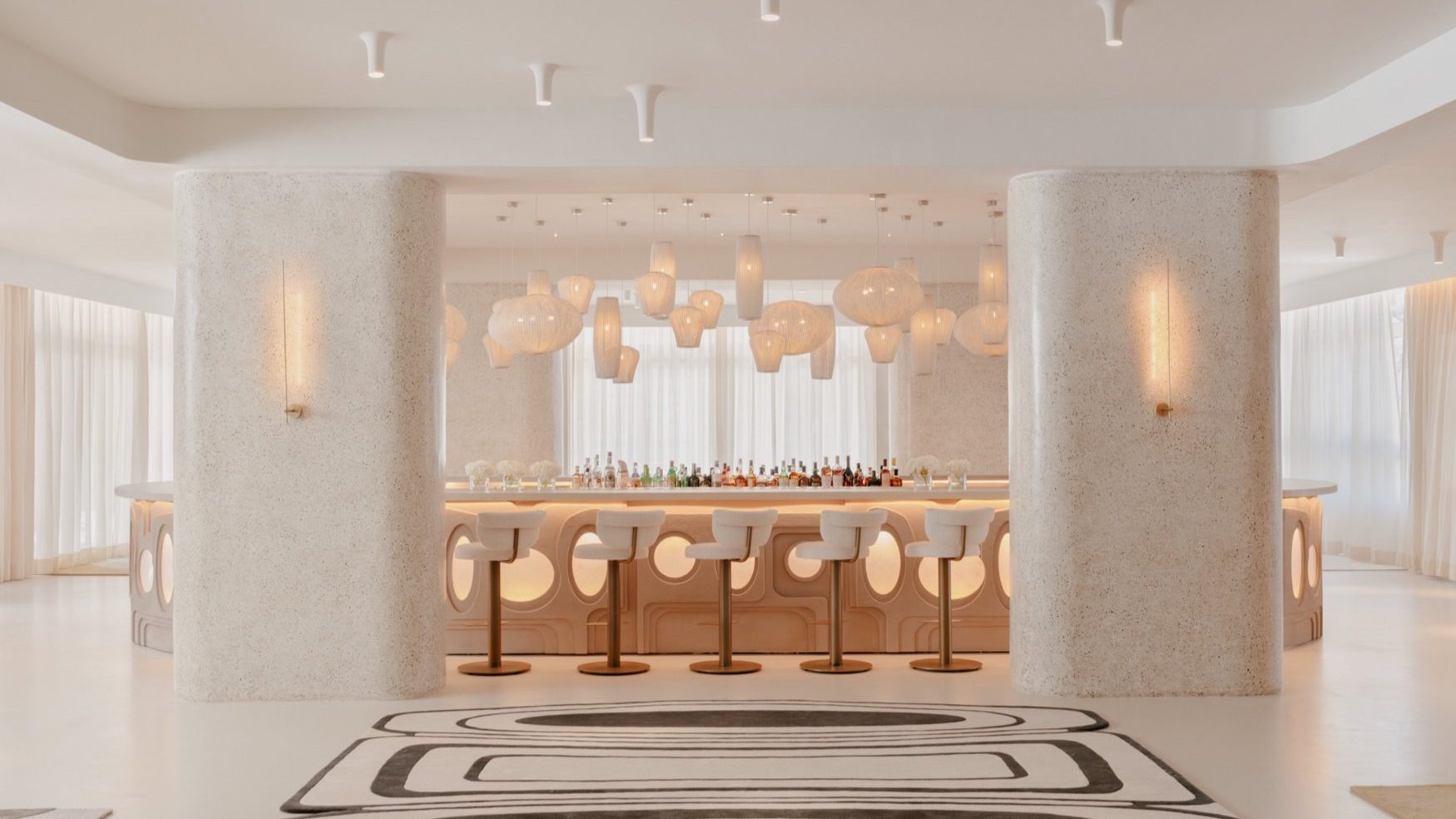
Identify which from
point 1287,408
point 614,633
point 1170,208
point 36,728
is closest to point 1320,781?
point 1170,208

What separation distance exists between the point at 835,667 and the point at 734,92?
3.48 m

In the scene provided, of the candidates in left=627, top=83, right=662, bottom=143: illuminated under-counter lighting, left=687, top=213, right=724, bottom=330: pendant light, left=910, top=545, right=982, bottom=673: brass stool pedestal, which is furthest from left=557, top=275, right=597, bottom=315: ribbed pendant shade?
left=910, top=545, right=982, bottom=673: brass stool pedestal

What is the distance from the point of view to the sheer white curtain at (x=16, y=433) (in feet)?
40.0

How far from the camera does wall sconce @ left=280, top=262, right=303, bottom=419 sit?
22.2ft

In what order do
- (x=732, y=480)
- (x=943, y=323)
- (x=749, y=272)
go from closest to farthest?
(x=749, y=272) < (x=732, y=480) < (x=943, y=323)

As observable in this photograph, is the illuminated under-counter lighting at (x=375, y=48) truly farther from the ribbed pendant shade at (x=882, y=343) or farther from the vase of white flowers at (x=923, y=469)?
the ribbed pendant shade at (x=882, y=343)

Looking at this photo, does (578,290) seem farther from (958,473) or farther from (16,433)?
(16,433)

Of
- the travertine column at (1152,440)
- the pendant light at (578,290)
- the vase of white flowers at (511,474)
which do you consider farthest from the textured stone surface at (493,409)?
the travertine column at (1152,440)

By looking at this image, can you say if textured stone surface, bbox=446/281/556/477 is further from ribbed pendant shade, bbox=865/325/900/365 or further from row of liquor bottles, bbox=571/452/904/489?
ribbed pendant shade, bbox=865/325/900/365

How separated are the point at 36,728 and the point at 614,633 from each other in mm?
3136

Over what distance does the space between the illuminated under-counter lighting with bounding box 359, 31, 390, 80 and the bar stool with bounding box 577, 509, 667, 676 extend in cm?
298

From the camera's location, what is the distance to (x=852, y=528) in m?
7.46

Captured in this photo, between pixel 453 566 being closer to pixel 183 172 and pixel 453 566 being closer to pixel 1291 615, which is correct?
pixel 183 172

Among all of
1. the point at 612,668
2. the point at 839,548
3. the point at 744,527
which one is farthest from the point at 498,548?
the point at 839,548
